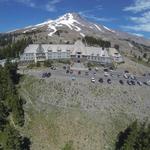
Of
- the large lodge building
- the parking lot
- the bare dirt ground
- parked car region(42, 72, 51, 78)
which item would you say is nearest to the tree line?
the bare dirt ground

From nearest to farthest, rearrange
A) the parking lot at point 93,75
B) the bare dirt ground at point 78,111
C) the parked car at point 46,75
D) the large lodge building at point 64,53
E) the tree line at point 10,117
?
the tree line at point 10,117, the bare dirt ground at point 78,111, the parked car at point 46,75, the parking lot at point 93,75, the large lodge building at point 64,53

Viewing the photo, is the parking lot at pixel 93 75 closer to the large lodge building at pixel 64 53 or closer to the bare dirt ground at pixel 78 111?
the bare dirt ground at pixel 78 111

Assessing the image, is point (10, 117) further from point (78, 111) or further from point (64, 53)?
point (64, 53)

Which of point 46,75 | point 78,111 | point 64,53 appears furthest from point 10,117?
point 64,53

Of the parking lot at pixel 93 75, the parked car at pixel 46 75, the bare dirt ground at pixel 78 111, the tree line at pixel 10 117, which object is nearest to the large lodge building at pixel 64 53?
the parking lot at pixel 93 75

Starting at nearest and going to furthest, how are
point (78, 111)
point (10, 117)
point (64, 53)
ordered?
point (10, 117) → point (78, 111) → point (64, 53)

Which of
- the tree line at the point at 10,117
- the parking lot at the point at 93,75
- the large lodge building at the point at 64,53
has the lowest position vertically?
the tree line at the point at 10,117
